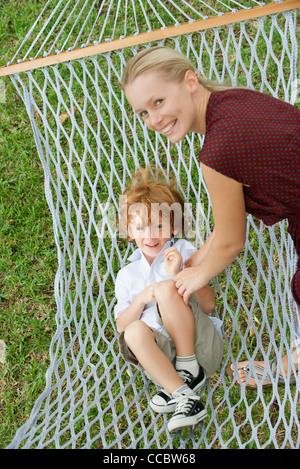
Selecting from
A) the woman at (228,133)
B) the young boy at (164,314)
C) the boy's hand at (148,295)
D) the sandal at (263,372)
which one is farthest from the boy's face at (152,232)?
the sandal at (263,372)

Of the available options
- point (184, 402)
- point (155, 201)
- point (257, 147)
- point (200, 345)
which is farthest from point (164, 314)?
point (257, 147)

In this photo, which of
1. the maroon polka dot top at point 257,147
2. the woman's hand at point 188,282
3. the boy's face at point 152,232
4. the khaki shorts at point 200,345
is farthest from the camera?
the boy's face at point 152,232

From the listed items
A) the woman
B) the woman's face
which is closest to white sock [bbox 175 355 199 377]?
the woman

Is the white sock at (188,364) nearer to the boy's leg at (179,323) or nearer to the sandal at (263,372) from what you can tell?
the boy's leg at (179,323)

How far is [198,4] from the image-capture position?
105 inches

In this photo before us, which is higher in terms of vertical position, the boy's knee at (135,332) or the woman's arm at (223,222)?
the woman's arm at (223,222)

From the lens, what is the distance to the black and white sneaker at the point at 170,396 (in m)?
1.54

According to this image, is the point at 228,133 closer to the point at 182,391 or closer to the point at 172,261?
the point at 172,261

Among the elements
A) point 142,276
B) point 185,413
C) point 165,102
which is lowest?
point 185,413

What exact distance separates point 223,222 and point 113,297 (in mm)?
936

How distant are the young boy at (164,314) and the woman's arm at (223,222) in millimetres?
165

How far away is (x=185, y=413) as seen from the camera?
4.92ft

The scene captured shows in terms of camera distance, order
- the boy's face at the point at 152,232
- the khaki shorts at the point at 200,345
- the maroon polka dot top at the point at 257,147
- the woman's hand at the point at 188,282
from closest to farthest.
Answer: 1. the maroon polka dot top at the point at 257,147
2. the woman's hand at the point at 188,282
3. the khaki shorts at the point at 200,345
4. the boy's face at the point at 152,232

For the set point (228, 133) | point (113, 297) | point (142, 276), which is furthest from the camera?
point (113, 297)
